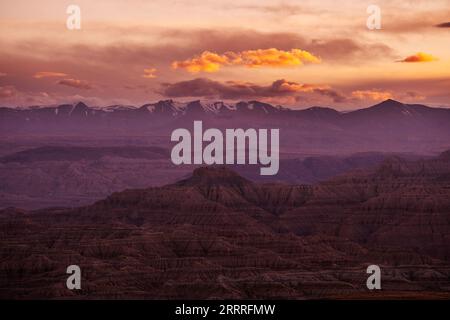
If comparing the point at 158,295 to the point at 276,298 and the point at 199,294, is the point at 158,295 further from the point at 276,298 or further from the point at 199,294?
the point at 276,298

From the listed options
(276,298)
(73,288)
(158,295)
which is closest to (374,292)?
(276,298)
